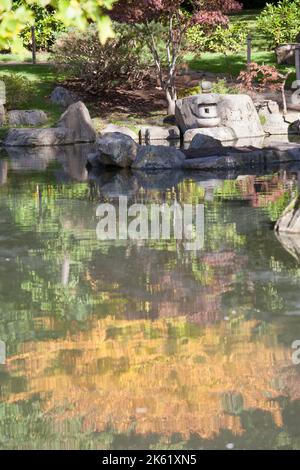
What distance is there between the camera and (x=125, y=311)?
24.1 feet

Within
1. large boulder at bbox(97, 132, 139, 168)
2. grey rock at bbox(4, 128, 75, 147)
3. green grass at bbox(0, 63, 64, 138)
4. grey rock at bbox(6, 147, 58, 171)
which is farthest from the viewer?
green grass at bbox(0, 63, 64, 138)

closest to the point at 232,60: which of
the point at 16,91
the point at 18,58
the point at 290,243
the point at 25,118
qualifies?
the point at 18,58

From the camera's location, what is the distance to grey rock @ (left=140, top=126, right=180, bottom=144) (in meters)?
23.9

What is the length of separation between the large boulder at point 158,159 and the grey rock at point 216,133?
4.19 meters

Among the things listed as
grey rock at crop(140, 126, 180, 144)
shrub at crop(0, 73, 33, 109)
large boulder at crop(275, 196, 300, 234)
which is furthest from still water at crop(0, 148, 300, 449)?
shrub at crop(0, 73, 33, 109)

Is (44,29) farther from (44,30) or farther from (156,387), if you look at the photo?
(156,387)

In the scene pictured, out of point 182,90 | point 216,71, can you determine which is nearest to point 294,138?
point 182,90

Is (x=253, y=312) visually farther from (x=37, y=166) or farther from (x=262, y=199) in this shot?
(x=37, y=166)

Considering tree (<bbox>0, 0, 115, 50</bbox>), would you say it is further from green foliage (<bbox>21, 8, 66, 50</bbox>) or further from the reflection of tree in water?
green foliage (<bbox>21, 8, 66, 50</bbox>)

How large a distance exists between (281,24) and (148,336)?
2874cm

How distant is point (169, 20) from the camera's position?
2639 centimetres

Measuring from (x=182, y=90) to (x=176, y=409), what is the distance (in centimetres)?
2406

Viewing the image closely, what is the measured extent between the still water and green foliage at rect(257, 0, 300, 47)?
74.3 ft

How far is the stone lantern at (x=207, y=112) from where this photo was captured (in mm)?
23938
